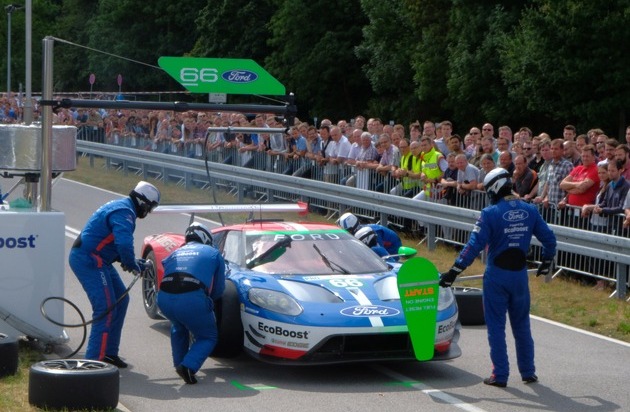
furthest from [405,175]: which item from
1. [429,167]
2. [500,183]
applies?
[500,183]

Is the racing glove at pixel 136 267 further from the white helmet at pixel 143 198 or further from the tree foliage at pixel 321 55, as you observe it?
the tree foliage at pixel 321 55

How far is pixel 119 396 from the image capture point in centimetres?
916

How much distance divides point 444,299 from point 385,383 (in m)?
1.12

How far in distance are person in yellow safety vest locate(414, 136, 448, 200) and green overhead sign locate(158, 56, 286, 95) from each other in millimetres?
7088


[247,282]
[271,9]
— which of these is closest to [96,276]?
[247,282]

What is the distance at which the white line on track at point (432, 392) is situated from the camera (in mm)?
8969

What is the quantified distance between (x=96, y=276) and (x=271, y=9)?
5266 centimetres

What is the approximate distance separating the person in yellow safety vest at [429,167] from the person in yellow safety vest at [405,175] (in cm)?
31

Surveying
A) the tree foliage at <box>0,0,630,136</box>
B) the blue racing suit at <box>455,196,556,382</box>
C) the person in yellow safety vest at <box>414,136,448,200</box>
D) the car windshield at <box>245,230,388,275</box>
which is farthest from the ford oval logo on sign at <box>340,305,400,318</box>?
the tree foliage at <box>0,0,630,136</box>

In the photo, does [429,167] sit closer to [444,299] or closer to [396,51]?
[444,299]

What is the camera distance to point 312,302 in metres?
9.88

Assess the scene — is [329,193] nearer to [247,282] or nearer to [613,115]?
[247,282]

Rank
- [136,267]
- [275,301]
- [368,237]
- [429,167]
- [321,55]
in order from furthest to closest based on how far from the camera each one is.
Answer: [321,55] < [429,167] < [368,237] < [136,267] < [275,301]

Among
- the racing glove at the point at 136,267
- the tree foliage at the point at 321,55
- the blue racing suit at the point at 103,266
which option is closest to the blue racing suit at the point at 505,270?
the racing glove at the point at 136,267
